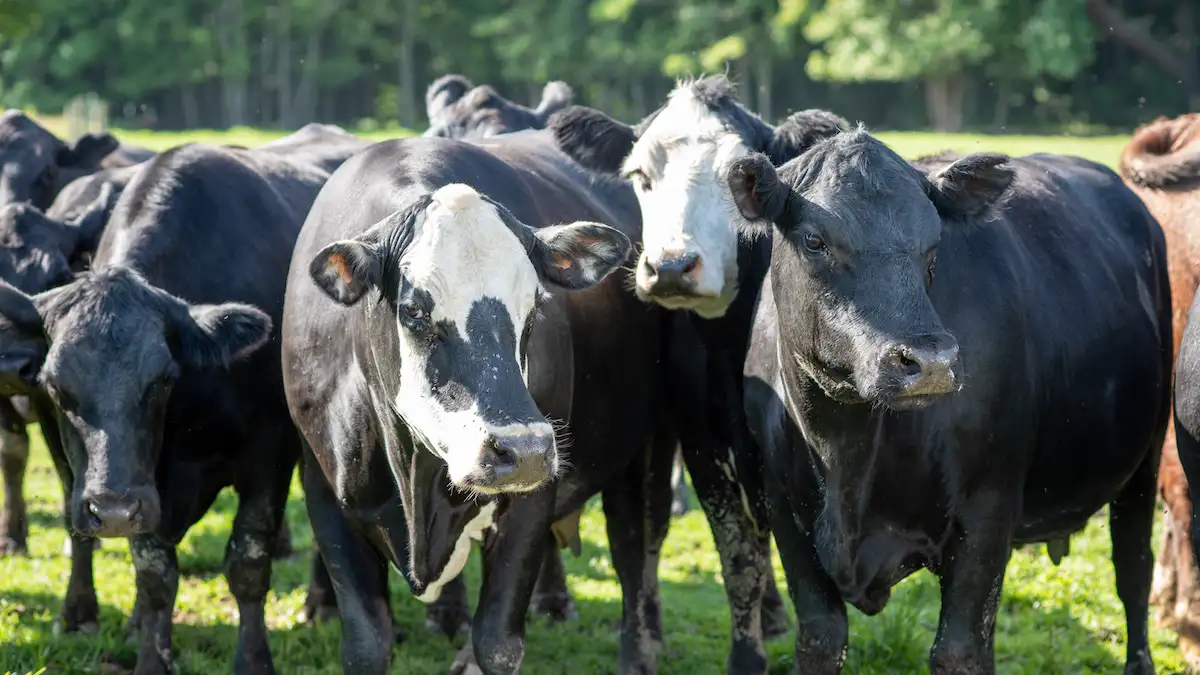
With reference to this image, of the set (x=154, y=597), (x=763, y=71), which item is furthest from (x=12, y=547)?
(x=763, y=71)

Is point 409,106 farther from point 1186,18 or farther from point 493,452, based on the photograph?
point 493,452

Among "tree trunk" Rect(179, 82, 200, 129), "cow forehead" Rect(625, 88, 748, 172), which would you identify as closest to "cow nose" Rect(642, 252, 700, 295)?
"cow forehead" Rect(625, 88, 748, 172)

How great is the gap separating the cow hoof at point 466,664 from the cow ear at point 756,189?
87.4 inches

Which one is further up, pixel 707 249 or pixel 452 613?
pixel 707 249

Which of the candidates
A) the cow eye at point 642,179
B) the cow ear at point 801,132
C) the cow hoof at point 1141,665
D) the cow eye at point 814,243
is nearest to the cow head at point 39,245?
the cow eye at point 642,179

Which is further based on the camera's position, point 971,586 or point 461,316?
point 971,586

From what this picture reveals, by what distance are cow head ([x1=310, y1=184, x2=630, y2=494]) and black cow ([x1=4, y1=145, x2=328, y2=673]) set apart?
4.07 ft

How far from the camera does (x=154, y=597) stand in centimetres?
597

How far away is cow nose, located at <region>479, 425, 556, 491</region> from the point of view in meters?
4.09

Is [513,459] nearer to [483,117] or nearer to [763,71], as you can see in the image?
[483,117]

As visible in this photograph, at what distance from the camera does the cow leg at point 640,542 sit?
6.35 m

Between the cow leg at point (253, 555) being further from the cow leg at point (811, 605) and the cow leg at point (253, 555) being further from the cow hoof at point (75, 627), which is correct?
the cow leg at point (811, 605)

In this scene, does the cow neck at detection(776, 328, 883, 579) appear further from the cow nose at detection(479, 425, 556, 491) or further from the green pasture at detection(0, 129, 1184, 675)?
the green pasture at detection(0, 129, 1184, 675)

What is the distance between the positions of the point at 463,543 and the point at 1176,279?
3.51 m
